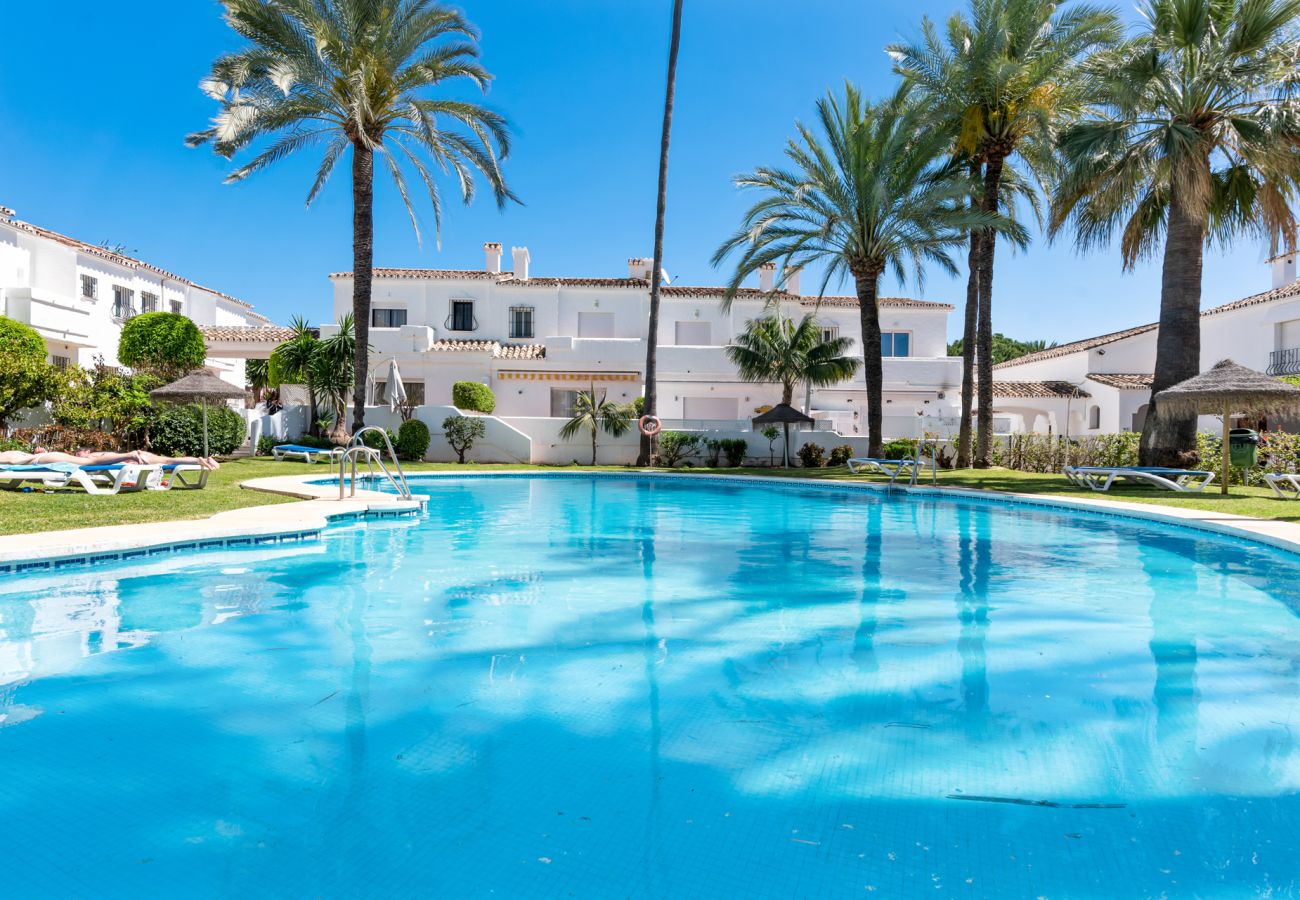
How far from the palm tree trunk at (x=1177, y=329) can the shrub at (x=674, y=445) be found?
1440 centimetres

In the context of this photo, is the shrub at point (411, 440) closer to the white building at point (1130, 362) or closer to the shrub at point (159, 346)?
the shrub at point (159, 346)

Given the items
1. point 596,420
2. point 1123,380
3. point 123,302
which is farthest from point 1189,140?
point 123,302

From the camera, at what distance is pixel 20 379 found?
20.9 m

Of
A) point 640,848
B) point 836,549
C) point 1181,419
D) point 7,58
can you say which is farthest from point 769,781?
point 7,58

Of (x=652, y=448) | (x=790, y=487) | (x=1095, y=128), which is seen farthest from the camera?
(x=652, y=448)

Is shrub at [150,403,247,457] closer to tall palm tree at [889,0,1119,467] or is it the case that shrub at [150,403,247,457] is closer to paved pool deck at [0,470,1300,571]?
paved pool deck at [0,470,1300,571]

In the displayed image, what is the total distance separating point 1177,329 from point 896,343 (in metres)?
18.3

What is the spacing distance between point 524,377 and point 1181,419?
23764mm

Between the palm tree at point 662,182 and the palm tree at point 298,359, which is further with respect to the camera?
the palm tree at point 298,359

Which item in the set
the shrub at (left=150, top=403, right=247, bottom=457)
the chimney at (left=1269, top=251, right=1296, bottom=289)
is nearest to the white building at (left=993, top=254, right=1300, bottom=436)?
the chimney at (left=1269, top=251, right=1296, bottom=289)

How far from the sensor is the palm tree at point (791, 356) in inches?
1185

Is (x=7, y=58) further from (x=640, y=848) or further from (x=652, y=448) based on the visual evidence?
(x=640, y=848)

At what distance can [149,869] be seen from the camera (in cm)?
Result: 302

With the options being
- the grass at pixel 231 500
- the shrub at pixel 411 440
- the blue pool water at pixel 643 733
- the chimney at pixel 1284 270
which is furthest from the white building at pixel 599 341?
the blue pool water at pixel 643 733
